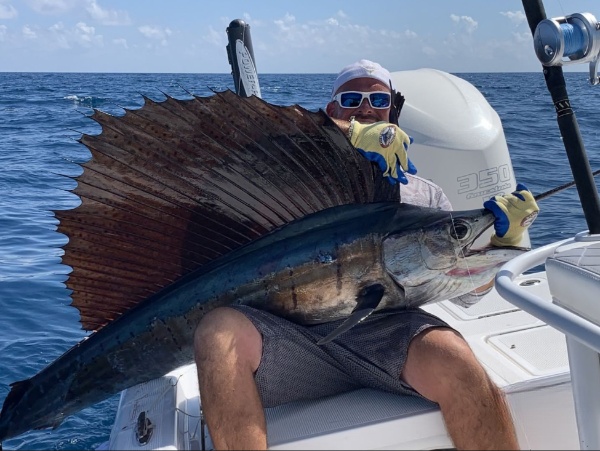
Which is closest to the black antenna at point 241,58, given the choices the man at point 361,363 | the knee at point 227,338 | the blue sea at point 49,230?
the blue sea at point 49,230

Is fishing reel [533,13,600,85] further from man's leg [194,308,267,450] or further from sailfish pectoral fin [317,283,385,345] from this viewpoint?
man's leg [194,308,267,450]

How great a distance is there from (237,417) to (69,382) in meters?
0.59

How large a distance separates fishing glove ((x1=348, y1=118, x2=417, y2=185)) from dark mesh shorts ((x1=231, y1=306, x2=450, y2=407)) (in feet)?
1.40

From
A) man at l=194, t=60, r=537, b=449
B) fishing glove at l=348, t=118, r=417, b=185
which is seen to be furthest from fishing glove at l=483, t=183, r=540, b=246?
fishing glove at l=348, t=118, r=417, b=185

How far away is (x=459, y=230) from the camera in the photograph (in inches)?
73.5

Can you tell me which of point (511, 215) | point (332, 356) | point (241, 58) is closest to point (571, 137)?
point (511, 215)

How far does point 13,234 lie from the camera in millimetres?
6094

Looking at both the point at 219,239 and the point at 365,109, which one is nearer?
the point at 219,239

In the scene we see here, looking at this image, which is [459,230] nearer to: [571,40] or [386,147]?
[386,147]

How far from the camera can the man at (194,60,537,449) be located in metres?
1.66

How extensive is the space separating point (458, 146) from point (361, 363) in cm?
174

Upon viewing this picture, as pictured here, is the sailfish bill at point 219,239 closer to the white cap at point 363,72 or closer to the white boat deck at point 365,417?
the white boat deck at point 365,417

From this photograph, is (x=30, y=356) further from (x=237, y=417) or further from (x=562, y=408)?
(x=562, y=408)

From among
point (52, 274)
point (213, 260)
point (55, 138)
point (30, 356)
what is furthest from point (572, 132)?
point (55, 138)
